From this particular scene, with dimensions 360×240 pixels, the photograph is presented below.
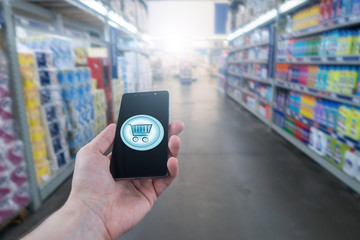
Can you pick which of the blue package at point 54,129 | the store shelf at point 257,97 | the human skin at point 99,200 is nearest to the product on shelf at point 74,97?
the blue package at point 54,129

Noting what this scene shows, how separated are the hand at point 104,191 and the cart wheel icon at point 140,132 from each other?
5 centimetres

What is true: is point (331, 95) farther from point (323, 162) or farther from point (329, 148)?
point (323, 162)

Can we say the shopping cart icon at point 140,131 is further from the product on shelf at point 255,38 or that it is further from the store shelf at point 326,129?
the product on shelf at point 255,38

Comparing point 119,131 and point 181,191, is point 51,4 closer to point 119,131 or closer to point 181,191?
point 181,191

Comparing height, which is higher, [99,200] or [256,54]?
[256,54]

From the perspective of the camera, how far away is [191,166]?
258cm

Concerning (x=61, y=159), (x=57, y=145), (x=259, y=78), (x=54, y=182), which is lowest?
(x=54, y=182)

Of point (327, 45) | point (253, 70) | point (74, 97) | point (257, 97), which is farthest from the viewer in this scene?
point (253, 70)

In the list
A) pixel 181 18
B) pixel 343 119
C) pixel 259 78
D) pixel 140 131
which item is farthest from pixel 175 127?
pixel 181 18

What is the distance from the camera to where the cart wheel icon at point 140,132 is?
0.45 metres

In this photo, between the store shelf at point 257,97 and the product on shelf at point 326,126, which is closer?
the product on shelf at point 326,126

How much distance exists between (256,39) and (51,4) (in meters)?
3.63

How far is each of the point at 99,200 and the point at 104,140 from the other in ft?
0.46

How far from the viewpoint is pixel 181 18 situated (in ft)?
43.7
